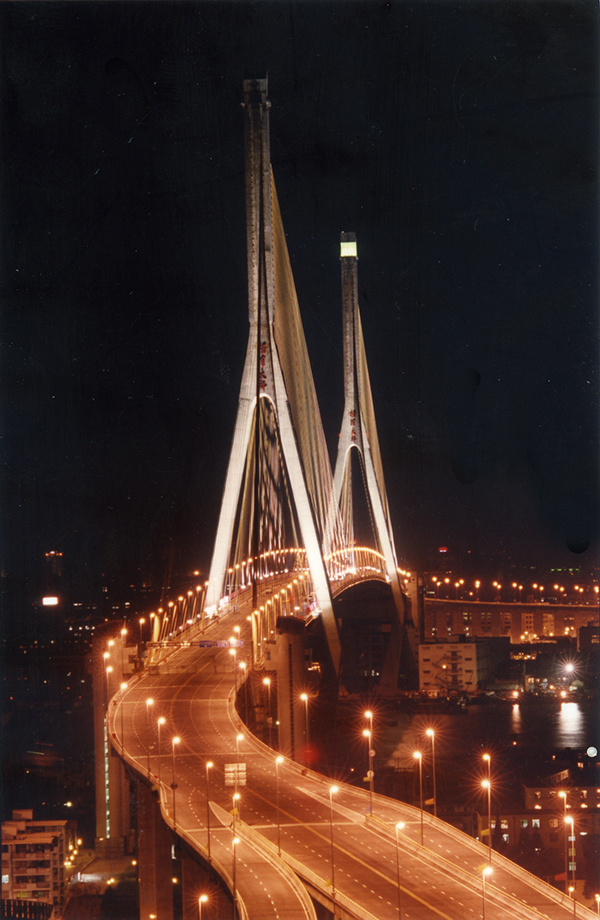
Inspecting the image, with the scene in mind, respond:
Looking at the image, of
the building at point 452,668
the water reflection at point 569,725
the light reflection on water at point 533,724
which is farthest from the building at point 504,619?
the water reflection at point 569,725

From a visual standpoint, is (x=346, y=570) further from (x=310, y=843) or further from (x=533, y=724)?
(x=310, y=843)

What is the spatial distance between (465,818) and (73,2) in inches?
595

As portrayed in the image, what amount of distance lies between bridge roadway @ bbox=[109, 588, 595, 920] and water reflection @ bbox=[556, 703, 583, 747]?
1411cm

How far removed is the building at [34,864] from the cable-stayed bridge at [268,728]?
1609 millimetres

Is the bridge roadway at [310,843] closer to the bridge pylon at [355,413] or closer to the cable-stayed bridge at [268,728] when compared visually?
the cable-stayed bridge at [268,728]

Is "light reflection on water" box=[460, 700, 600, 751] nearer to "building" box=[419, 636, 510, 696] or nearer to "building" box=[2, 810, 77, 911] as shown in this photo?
"building" box=[419, 636, 510, 696]

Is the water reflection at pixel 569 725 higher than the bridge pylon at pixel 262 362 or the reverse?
the reverse

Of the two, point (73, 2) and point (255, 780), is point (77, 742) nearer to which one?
point (255, 780)

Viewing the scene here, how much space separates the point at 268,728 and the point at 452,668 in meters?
16.7

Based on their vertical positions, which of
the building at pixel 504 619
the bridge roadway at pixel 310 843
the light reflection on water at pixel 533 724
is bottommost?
the light reflection on water at pixel 533 724

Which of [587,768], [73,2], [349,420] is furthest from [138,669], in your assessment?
[73,2]

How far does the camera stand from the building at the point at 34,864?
15.6m

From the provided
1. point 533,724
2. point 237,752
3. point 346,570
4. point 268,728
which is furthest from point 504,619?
point 237,752

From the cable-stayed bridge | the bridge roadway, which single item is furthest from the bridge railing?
the bridge roadway
